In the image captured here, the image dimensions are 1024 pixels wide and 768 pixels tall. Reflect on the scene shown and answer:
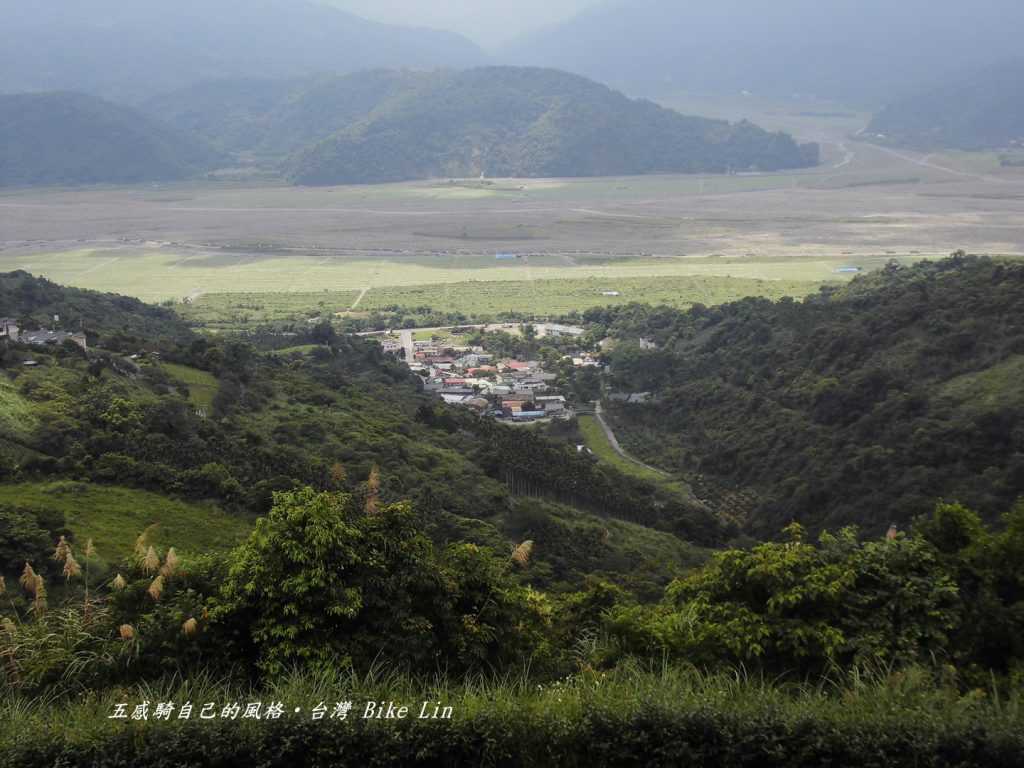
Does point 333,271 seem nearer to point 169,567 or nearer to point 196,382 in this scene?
point 196,382

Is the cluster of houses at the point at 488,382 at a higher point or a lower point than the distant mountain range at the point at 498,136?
lower

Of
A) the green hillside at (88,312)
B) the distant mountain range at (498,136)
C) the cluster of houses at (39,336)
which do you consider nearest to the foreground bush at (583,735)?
the cluster of houses at (39,336)

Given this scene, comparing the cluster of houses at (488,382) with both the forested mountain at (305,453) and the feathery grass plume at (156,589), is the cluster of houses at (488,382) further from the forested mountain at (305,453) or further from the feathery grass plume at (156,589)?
the feathery grass plume at (156,589)

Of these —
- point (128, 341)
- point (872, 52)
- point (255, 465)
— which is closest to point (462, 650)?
point (255, 465)

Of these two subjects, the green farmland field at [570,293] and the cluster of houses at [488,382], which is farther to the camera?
the green farmland field at [570,293]

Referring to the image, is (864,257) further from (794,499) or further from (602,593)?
(602,593)
